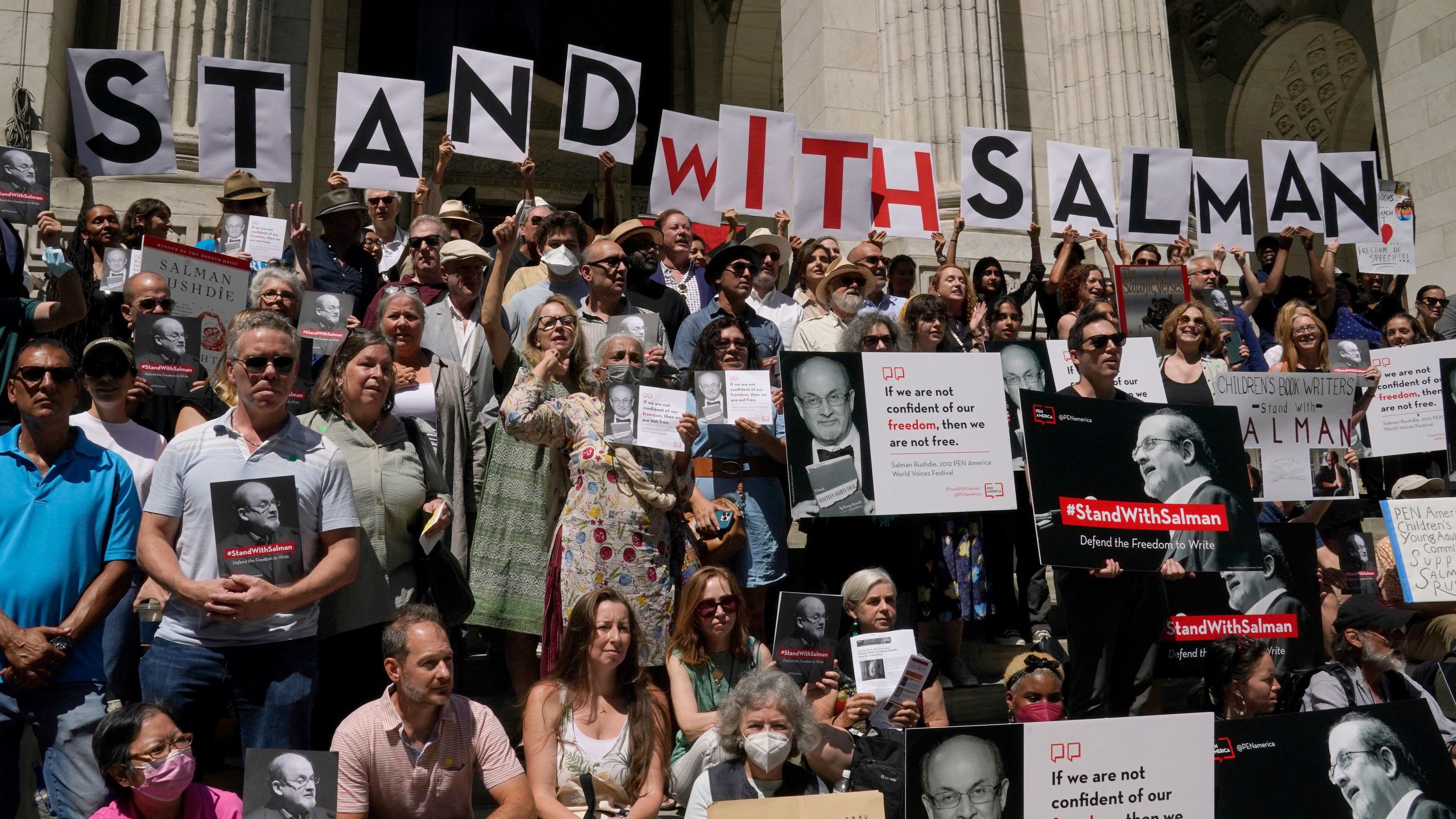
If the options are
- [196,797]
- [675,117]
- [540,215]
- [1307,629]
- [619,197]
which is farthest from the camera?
[619,197]

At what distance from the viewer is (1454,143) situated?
48.7ft

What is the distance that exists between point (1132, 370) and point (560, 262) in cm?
336

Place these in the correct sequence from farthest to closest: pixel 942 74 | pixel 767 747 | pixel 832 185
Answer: pixel 942 74 < pixel 832 185 < pixel 767 747

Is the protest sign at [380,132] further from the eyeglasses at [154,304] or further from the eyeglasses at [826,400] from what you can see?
the eyeglasses at [826,400]

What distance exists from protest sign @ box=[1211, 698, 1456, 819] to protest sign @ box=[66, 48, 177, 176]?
281 inches

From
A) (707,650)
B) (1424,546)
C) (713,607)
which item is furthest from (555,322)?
(1424,546)

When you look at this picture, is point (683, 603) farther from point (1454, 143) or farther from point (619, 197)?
point (619, 197)

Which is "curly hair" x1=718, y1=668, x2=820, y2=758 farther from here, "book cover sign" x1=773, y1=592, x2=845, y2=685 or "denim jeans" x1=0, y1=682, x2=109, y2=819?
"denim jeans" x1=0, y1=682, x2=109, y2=819

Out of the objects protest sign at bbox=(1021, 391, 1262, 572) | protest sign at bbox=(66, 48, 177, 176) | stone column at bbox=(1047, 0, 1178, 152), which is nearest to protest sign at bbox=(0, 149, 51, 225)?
protest sign at bbox=(66, 48, 177, 176)

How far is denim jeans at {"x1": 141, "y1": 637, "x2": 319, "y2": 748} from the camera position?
4527mm

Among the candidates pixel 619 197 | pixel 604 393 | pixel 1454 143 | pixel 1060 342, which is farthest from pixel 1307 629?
pixel 619 197

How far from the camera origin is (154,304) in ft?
21.5

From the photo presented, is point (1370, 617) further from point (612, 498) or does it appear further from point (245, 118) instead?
point (245, 118)

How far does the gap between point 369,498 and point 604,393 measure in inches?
54.3
